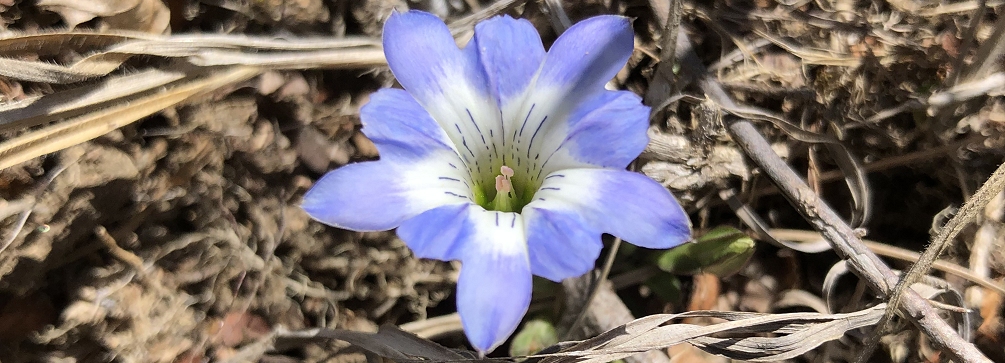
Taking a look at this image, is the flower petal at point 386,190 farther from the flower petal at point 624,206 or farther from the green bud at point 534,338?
the green bud at point 534,338

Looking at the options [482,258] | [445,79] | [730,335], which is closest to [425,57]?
[445,79]

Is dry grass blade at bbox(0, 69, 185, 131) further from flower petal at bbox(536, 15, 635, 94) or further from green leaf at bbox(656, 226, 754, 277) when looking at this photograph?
green leaf at bbox(656, 226, 754, 277)

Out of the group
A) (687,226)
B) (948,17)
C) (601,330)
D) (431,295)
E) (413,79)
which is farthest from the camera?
A: (431,295)

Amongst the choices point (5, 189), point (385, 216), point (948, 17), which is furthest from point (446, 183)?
point (948, 17)

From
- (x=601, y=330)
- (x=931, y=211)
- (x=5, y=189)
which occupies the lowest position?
(x=601, y=330)

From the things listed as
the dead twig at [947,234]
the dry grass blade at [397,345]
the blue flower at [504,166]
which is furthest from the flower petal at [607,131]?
the dead twig at [947,234]

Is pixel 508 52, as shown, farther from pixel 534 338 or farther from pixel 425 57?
pixel 534 338

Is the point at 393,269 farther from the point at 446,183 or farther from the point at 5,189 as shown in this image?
the point at 5,189
